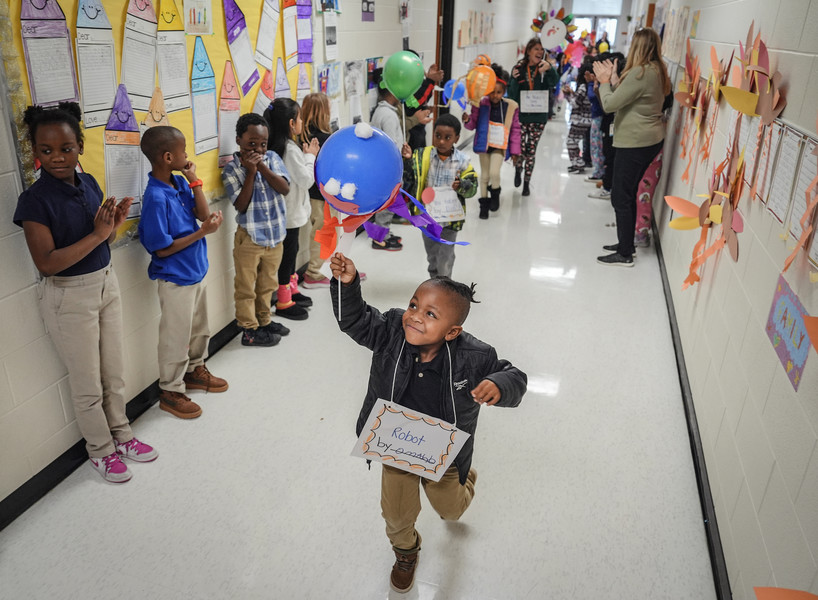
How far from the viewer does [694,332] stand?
9.36 ft

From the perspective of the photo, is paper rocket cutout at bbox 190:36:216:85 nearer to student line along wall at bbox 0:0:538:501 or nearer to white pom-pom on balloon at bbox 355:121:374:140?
student line along wall at bbox 0:0:538:501

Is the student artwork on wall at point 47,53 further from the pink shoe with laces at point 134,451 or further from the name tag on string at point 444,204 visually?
the name tag on string at point 444,204

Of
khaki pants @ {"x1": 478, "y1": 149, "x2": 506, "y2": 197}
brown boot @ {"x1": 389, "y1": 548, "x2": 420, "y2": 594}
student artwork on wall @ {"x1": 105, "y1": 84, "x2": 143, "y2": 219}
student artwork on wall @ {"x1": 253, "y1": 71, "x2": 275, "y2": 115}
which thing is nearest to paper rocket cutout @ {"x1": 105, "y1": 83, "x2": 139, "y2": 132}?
student artwork on wall @ {"x1": 105, "y1": 84, "x2": 143, "y2": 219}

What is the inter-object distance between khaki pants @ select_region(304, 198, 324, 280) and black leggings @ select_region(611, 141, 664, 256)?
2066 millimetres

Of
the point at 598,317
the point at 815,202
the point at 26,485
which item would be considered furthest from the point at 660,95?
the point at 26,485

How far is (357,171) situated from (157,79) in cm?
140

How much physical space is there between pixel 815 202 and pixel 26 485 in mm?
2478

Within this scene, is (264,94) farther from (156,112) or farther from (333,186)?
(333,186)

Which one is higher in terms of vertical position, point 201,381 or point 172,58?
point 172,58

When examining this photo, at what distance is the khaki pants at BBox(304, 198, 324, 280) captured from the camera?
384 centimetres

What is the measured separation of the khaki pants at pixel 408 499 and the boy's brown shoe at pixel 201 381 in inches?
51.8

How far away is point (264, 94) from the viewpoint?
10.7ft

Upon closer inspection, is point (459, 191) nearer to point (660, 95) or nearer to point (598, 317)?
point (598, 317)

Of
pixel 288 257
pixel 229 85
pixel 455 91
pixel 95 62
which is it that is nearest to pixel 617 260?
pixel 455 91
